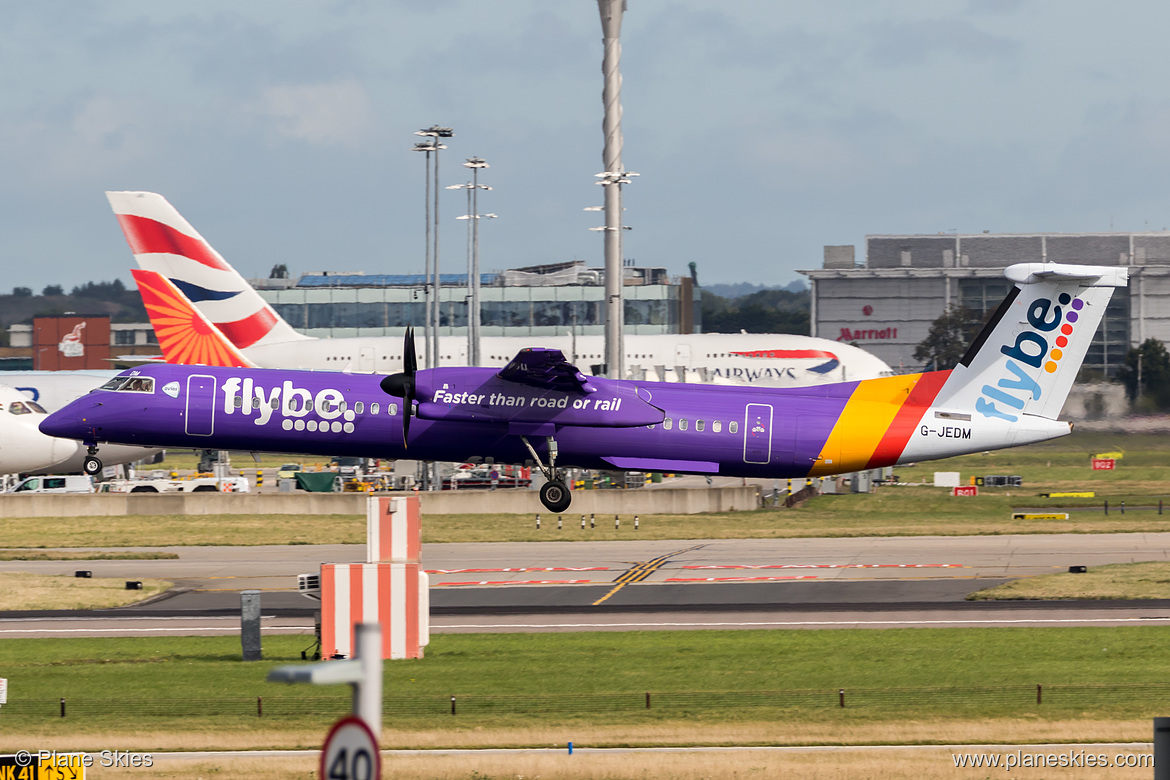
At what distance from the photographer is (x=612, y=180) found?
7419 cm

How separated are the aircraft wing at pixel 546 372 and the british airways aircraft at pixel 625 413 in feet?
0.16

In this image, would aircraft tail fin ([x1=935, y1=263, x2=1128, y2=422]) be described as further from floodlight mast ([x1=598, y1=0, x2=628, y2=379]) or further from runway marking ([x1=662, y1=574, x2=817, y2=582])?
floodlight mast ([x1=598, y1=0, x2=628, y2=379])

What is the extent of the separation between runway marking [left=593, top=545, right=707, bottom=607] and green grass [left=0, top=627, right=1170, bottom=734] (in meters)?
8.63

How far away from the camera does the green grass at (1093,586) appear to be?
43.2m

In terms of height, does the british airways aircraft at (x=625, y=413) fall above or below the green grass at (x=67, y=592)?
above

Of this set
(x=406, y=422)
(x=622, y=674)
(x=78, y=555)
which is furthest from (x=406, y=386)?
(x=78, y=555)

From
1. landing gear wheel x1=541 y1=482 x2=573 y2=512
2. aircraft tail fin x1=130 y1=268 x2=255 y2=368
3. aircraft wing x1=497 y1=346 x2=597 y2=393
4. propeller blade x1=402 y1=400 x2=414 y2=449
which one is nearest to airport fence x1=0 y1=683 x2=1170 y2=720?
landing gear wheel x1=541 y1=482 x2=573 y2=512

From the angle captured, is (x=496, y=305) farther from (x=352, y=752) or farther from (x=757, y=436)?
(x=352, y=752)

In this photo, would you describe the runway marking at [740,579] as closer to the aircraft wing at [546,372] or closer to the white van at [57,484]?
the aircraft wing at [546,372]

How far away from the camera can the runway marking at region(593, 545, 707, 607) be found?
152ft

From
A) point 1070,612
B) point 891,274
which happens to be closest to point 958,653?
point 1070,612

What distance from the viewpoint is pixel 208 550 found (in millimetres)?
60938

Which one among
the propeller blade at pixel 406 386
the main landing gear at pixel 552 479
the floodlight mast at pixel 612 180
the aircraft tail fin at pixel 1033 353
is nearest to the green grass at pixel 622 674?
the main landing gear at pixel 552 479

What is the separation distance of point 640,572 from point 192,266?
48341 mm
